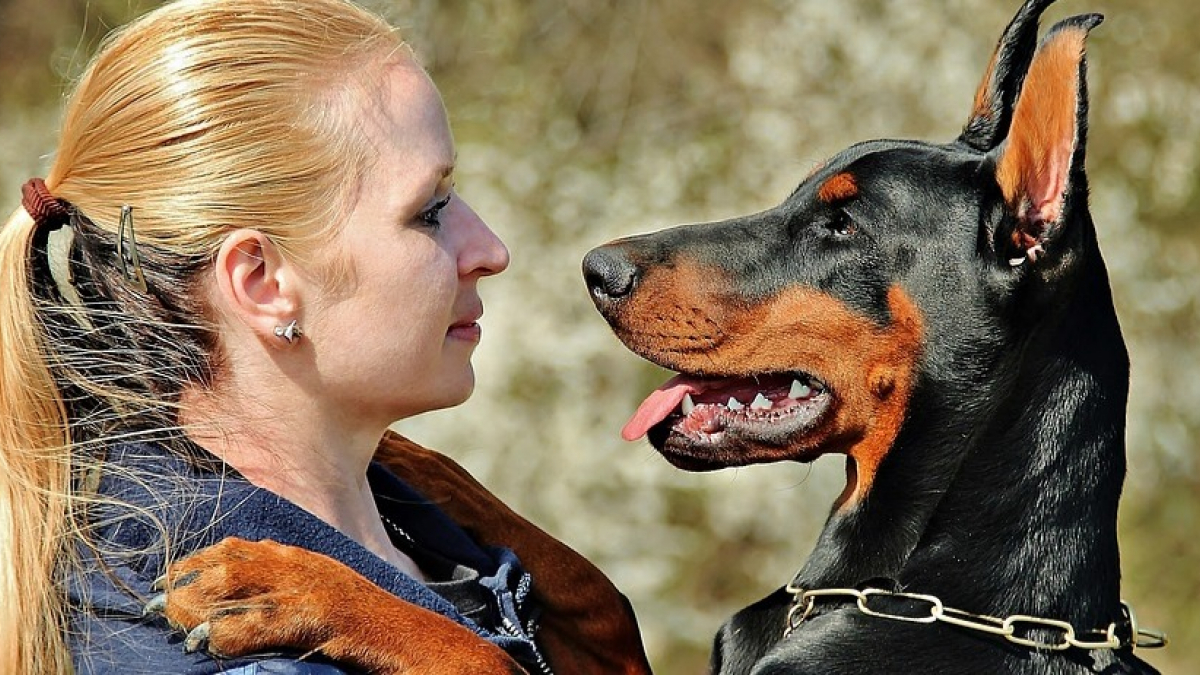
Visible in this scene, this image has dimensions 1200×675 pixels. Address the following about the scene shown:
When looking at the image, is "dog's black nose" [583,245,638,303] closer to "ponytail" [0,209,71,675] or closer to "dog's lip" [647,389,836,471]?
"dog's lip" [647,389,836,471]

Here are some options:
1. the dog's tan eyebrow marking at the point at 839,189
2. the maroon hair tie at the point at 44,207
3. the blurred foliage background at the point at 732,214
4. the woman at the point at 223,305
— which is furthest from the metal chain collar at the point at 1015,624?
the blurred foliage background at the point at 732,214

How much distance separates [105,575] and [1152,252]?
6285 millimetres

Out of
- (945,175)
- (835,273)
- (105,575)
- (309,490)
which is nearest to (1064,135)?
(945,175)

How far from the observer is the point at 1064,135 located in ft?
8.15

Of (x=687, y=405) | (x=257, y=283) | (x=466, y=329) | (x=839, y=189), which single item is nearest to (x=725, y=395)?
(x=687, y=405)

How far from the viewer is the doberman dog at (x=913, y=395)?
256 cm

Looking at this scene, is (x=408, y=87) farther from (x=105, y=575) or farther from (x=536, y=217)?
(x=536, y=217)

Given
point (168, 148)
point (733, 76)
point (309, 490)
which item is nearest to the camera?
point (168, 148)

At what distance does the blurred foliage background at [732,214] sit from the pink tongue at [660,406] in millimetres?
4246

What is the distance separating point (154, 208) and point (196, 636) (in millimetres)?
674

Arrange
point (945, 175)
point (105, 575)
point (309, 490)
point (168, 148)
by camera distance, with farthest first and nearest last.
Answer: point (945, 175) → point (309, 490) → point (168, 148) → point (105, 575)

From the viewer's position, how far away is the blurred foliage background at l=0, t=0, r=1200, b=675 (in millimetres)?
7254

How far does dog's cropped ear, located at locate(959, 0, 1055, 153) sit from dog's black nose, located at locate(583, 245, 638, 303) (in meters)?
0.75

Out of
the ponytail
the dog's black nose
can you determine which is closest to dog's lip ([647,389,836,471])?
the dog's black nose
